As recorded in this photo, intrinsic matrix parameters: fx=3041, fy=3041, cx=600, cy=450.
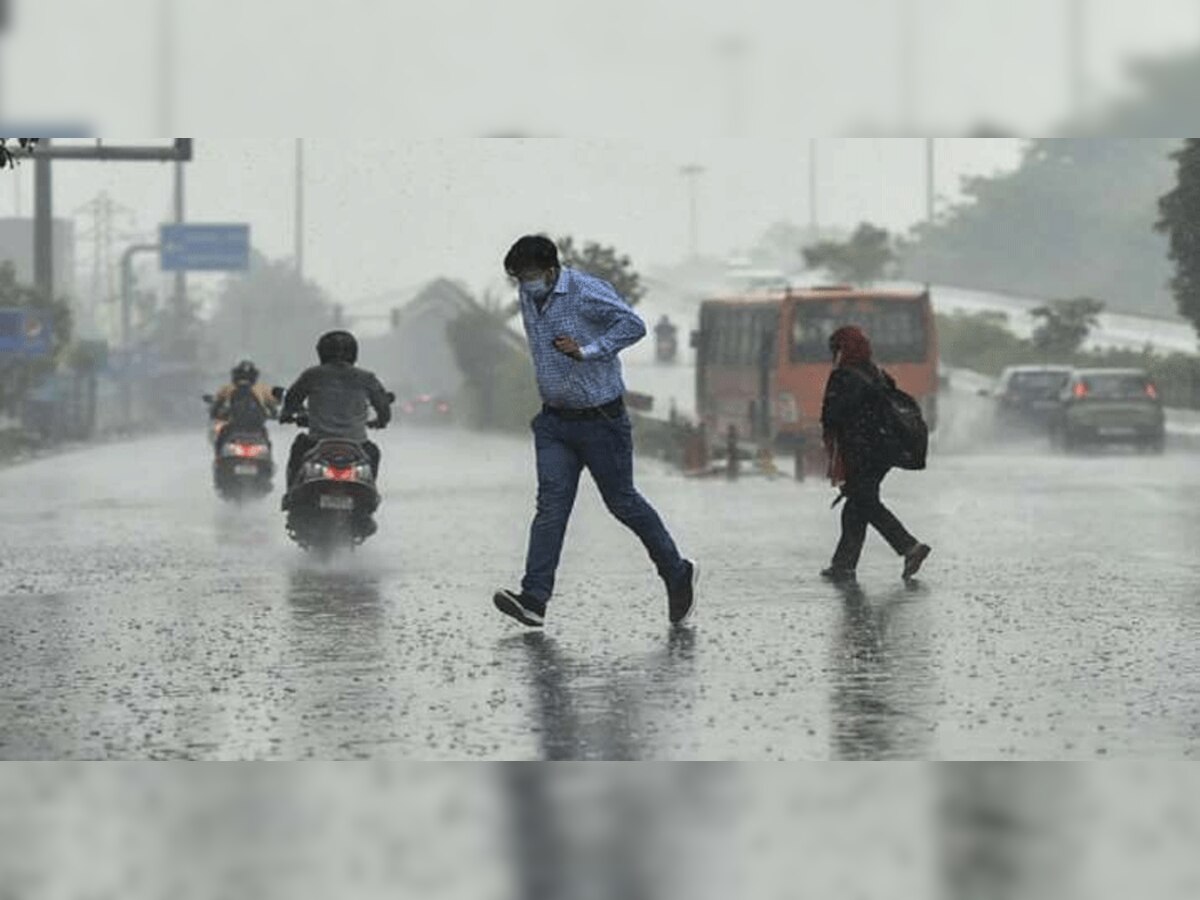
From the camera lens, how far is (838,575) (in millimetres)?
17531

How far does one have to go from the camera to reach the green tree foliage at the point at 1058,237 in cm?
15888

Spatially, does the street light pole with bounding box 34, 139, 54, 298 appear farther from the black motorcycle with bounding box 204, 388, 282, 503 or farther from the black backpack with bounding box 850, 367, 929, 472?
the black backpack with bounding box 850, 367, 929, 472

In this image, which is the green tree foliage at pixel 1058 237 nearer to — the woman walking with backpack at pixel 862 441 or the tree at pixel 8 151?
the woman walking with backpack at pixel 862 441

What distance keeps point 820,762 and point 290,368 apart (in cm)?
18540

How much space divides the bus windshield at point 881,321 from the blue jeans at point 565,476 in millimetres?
32030

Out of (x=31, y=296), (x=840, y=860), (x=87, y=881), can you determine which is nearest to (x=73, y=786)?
(x=87, y=881)

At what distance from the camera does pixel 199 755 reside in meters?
9.53

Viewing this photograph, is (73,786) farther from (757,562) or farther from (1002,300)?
(1002,300)

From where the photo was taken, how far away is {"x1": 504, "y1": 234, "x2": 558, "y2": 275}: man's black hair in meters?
13.5

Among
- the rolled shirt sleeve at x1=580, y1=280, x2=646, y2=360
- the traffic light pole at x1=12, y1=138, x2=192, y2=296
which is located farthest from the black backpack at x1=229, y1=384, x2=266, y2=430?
the rolled shirt sleeve at x1=580, y1=280, x2=646, y2=360

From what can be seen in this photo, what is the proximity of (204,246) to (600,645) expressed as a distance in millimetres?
88302

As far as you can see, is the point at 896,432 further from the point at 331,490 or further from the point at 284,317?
the point at 284,317

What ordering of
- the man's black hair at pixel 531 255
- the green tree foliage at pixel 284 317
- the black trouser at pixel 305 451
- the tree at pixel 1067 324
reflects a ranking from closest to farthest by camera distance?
the man's black hair at pixel 531 255 → the black trouser at pixel 305 451 → the tree at pixel 1067 324 → the green tree foliage at pixel 284 317

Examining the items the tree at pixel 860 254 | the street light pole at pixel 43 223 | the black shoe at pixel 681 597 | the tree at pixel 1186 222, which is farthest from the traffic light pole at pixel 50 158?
the tree at pixel 860 254
